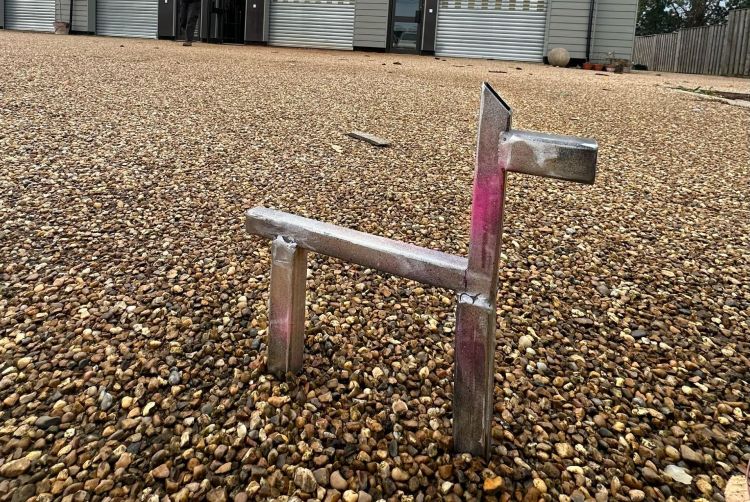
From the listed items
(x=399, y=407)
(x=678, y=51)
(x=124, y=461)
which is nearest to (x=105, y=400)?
(x=124, y=461)

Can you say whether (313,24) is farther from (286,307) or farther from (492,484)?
(492,484)

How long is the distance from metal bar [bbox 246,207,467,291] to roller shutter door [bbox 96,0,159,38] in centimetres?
1784

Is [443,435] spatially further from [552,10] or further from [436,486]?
[552,10]

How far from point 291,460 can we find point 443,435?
0.38 meters

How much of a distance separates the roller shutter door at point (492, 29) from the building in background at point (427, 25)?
2cm

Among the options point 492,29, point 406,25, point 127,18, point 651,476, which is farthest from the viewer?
point 127,18

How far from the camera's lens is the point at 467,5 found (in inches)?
558

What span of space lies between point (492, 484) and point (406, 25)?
49.5ft

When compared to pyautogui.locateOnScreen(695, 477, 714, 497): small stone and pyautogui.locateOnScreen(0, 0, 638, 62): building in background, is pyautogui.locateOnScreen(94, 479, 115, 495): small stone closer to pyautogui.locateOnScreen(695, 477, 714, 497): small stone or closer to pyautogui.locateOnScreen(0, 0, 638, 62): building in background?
pyautogui.locateOnScreen(695, 477, 714, 497): small stone

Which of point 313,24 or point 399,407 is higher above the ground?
point 313,24

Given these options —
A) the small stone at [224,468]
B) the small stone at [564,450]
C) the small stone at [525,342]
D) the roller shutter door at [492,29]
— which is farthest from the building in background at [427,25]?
the small stone at [224,468]

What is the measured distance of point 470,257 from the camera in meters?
1.15

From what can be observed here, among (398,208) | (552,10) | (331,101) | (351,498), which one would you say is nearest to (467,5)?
(552,10)

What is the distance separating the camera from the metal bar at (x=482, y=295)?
106cm
